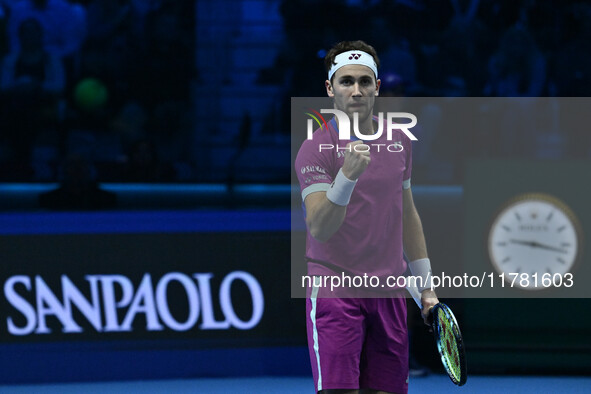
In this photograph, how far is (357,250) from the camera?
10.6 ft

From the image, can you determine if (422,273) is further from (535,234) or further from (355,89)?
(535,234)

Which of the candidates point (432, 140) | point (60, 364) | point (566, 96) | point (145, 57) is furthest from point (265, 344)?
point (566, 96)

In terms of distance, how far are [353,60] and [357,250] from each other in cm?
61

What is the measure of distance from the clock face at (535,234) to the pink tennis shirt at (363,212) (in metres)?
2.70

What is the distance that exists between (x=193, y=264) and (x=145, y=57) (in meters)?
2.06

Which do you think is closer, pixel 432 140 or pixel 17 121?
pixel 432 140

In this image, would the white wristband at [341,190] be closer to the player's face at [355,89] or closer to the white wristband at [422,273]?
the player's face at [355,89]

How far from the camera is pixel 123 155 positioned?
260 inches

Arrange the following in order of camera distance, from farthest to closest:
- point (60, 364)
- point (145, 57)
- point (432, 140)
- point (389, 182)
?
point (145, 57) < point (432, 140) < point (60, 364) < point (389, 182)

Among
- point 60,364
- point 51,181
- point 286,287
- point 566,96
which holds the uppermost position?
point 566,96

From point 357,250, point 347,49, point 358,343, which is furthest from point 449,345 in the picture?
point 347,49

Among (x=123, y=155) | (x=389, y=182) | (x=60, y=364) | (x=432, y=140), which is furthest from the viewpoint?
(x=123, y=155)

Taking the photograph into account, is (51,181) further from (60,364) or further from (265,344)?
(265,344)

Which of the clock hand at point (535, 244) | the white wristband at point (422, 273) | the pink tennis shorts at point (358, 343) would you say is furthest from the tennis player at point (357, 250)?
the clock hand at point (535, 244)
